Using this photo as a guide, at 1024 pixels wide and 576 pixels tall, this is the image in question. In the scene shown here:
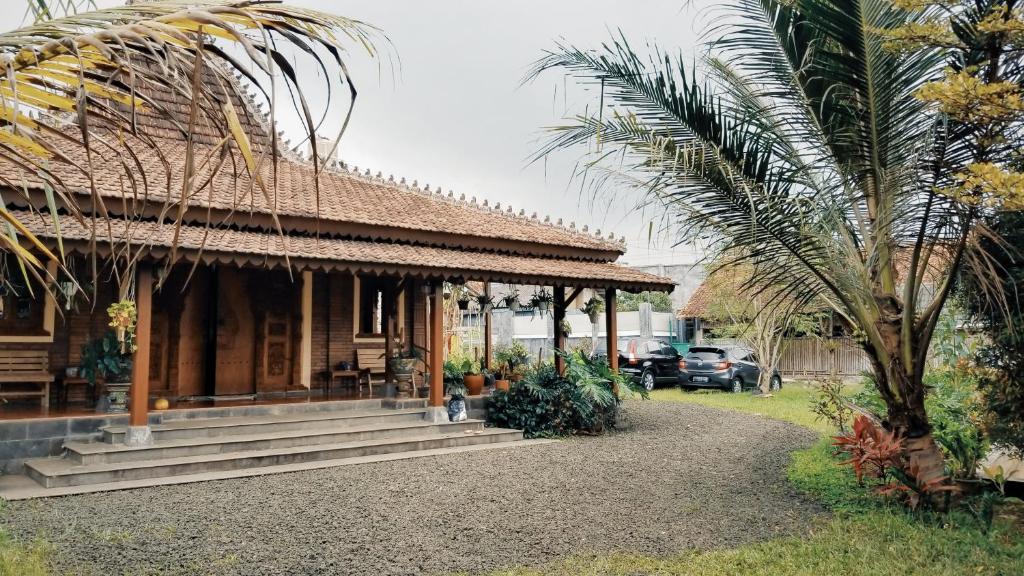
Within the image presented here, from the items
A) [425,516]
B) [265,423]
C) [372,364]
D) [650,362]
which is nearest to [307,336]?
[372,364]

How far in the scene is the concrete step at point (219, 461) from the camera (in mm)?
8094

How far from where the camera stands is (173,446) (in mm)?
8977

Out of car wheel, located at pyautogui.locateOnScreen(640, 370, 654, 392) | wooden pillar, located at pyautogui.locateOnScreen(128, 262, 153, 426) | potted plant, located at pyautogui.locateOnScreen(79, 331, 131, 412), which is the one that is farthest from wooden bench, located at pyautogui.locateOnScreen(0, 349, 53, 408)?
car wheel, located at pyautogui.locateOnScreen(640, 370, 654, 392)

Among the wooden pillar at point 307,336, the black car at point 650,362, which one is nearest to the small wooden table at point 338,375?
the wooden pillar at point 307,336

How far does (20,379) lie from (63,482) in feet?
9.74

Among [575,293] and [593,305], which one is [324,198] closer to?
[575,293]

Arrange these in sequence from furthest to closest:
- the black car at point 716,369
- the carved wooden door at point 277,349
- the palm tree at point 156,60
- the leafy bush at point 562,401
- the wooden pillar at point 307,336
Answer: the black car at point 716,369 → the wooden pillar at point 307,336 → the carved wooden door at point 277,349 → the leafy bush at point 562,401 → the palm tree at point 156,60

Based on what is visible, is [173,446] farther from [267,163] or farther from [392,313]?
[267,163]

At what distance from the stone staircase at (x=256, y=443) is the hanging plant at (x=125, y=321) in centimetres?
107

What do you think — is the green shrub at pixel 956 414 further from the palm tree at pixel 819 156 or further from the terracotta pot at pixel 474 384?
the terracotta pot at pixel 474 384

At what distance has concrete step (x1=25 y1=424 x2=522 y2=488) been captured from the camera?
809cm

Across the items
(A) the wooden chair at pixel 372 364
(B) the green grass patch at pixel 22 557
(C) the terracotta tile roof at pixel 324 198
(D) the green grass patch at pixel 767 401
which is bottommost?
(D) the green grass patch at pixel 767 401

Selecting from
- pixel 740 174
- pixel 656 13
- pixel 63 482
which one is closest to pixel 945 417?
pixel 740 174

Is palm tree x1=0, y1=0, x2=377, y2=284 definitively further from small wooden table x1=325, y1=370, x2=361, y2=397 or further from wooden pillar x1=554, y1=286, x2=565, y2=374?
wooden pillar x1=554, y1=286, x2=565, y2=374
